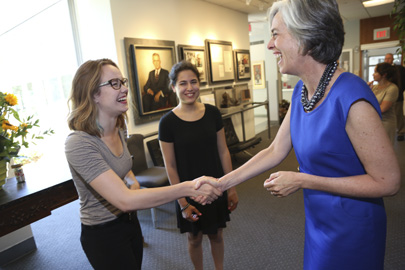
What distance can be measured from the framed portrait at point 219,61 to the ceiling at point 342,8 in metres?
0.82

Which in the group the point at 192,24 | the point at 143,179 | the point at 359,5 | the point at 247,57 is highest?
the point at 359,5

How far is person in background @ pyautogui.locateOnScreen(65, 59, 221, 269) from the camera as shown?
1281 mm

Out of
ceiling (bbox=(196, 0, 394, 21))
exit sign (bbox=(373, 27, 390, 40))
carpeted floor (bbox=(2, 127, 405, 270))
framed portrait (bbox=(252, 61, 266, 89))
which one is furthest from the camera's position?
exit sign (bbox=(373, 27, 390, 40))

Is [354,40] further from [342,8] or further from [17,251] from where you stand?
[17,251]

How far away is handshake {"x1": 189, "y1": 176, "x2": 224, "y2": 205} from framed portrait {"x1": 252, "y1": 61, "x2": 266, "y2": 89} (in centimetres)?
858

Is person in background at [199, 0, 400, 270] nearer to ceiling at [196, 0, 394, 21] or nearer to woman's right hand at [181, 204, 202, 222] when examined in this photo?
woman's right hand at [181, 204, 202, 222]

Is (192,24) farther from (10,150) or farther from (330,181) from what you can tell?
(330,181)

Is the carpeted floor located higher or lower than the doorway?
lower

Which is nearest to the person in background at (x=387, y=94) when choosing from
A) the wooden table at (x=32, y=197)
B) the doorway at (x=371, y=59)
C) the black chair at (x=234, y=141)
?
the black chair at (x=234, y=141)

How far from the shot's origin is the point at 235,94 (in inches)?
256

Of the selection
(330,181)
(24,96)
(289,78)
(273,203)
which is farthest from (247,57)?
(330,181)

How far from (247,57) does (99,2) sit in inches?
165

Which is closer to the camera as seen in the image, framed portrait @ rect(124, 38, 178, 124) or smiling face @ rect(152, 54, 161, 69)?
framed portrait @ rect(124, 38, 178, 124)

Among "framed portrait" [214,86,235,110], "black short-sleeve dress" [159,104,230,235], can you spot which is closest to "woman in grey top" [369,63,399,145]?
"black short-sleeve dress" [159,104,230,235]
